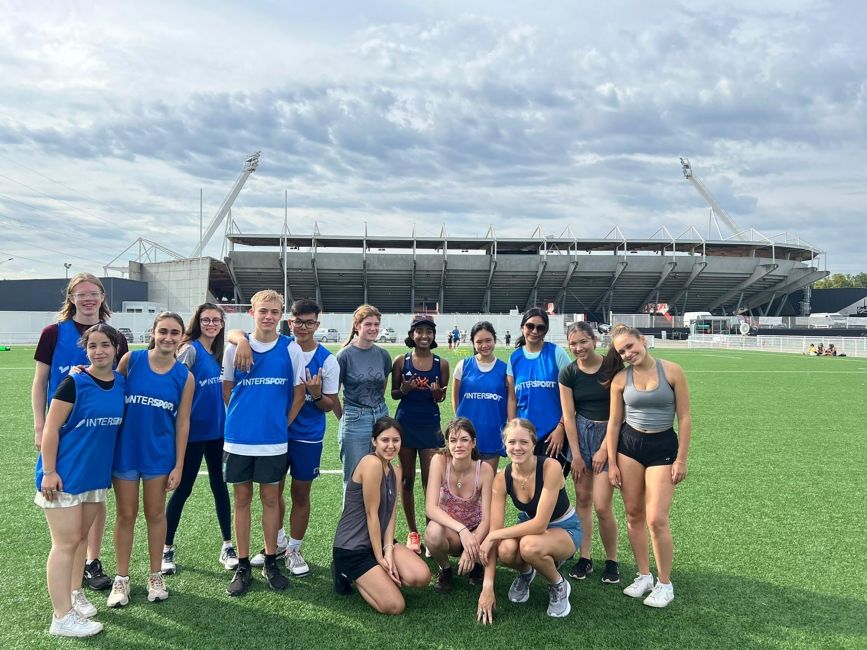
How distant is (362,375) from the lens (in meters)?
4.12

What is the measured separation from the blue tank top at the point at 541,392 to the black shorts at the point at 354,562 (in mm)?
1446

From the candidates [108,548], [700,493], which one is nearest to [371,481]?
[108,548]

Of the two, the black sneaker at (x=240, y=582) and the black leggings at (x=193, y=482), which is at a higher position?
the black leggings at (x=193, y=482)

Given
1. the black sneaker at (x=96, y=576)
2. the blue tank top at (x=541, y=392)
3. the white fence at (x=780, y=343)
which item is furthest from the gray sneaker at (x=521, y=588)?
the white fence at (x=780, y=343)

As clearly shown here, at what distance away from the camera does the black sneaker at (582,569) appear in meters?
Answer: 3.88

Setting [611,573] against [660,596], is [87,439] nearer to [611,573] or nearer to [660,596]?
[611,573]

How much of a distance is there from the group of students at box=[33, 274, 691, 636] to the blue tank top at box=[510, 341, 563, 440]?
1cm

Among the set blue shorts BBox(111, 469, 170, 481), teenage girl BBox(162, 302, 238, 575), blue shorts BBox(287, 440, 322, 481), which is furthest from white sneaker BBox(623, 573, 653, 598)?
blue shorts BBox(111, 469, 170, 481)

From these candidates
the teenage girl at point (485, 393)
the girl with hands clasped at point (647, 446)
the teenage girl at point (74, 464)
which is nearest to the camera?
the teenage girl at point (74, 464)

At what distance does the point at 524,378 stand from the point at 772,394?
12.2 metres

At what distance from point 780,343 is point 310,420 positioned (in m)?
38.8

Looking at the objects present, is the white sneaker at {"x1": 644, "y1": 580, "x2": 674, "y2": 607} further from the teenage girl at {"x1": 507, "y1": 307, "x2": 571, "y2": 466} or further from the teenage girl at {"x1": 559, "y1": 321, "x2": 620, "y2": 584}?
the teenage girl at {"x1": 507, "y1": 307, "x2": 571, "y2": 466}

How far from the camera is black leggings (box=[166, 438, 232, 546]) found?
393 centimetres

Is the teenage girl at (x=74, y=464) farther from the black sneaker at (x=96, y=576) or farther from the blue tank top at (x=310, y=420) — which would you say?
the blue tank top at (x=310, y=420)
